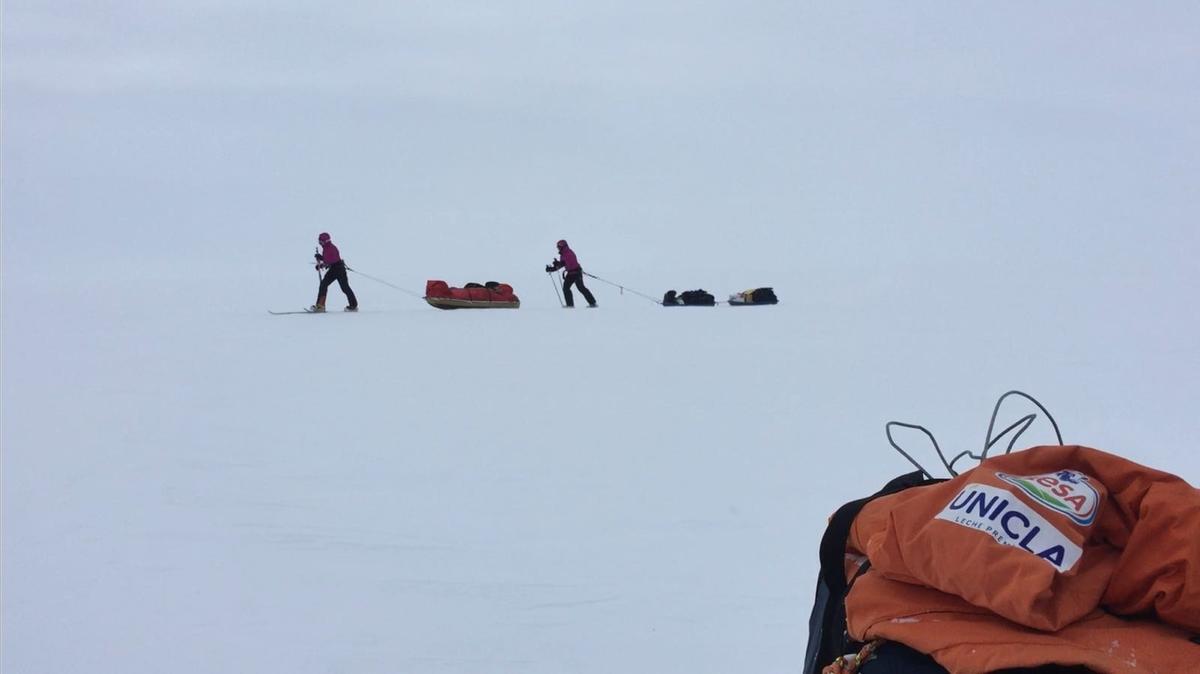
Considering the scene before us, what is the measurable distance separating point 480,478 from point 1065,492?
11.5 feet

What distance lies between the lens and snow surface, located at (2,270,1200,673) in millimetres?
3123

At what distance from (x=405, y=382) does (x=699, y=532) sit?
12.6 feet

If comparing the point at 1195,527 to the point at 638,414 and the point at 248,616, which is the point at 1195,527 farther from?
the point at 638,414

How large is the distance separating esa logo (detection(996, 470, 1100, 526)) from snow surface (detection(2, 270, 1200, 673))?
148 cm

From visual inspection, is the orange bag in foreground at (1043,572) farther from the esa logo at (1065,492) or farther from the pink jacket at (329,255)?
the pink jacket at (329,255)

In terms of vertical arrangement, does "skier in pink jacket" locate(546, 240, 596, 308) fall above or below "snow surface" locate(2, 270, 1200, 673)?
above

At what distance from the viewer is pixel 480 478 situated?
15.8 ft

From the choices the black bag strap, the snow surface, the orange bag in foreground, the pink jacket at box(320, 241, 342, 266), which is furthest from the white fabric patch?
the pink jacket at box(320, 241, 342, 266)

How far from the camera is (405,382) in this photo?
24.3 ft

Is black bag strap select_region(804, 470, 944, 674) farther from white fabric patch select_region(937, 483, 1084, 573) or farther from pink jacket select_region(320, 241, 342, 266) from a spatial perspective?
pink jacket select_region(320, 241, 342, 266)

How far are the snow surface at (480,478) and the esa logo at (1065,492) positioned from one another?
1.48m

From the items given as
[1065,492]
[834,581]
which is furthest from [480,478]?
[1065,492]

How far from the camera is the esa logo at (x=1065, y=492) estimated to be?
154 centimetres

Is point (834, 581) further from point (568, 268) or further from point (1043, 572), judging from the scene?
point (568, 268)
